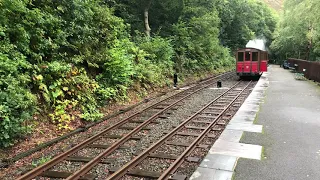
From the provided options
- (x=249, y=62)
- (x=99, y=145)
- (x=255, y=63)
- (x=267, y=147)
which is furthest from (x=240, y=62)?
(x=99, y=145)

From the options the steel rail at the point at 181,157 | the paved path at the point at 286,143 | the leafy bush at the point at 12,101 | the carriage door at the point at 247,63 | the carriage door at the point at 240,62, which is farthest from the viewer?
the carriage door at the point at 240,62

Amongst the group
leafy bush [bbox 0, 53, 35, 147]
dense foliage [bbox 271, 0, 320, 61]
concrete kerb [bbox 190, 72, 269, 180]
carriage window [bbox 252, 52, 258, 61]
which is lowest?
concrete kerb [bbox 190, 72, 269, 180]

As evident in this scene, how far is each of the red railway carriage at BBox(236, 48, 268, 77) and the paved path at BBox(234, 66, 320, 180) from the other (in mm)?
12181

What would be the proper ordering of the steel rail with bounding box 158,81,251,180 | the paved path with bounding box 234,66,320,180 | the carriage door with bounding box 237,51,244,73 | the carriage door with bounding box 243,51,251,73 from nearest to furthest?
1. the steel rail with bounding box 158,81,251,180
2. the paved path with bounding box 234,66,320,180
3. the carriage door with bounding box 243,51,251,73
4. the carriage door with bounding box 237,51,244,73

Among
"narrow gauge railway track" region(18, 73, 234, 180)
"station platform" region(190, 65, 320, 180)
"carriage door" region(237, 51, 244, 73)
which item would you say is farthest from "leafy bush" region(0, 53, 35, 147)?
"carriage door" region(237, 51, 244, 73)

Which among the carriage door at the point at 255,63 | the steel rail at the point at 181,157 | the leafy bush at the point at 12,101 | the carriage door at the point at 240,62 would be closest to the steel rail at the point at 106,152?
the steel rail at the point at 181,157

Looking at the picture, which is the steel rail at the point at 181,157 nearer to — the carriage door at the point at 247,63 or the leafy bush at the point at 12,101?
the leafy bush at the point at 12,101

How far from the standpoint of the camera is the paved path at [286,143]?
5270 mm

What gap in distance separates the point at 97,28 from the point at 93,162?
26.1 feet

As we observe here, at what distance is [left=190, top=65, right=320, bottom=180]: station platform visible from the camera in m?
5.29

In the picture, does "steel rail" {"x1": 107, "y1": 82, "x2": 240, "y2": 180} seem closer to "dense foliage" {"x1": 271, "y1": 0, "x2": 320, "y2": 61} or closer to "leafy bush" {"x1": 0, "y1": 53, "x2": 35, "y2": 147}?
"leafy bush" {"x1": 0, "y1": 53, "x2": 35, "y2": 147}

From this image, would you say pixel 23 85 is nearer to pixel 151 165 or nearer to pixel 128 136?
pixel 128 136

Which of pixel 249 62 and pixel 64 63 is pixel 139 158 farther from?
pixel 249 62

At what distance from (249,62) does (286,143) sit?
18.4 meters
